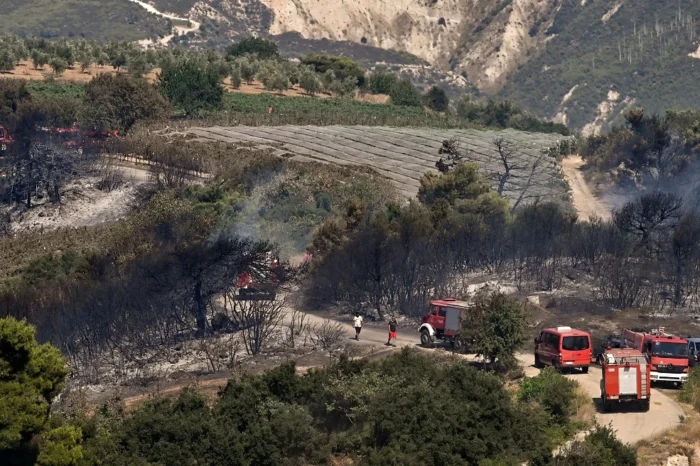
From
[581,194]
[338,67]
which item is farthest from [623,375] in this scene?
[338,67]

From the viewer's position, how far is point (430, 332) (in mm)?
45188

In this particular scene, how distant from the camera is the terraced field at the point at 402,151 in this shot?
81.0 meters

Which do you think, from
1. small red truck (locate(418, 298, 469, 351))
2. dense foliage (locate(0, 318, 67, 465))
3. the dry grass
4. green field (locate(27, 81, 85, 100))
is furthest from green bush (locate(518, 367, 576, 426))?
green field (locate(27, 81, 85, 100))

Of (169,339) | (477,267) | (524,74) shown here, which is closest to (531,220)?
(477,267)

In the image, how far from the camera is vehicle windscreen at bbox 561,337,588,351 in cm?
4069

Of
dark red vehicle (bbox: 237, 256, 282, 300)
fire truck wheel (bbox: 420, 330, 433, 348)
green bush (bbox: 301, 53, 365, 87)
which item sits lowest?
green bush (bbox: 301, 53, 365, 87)

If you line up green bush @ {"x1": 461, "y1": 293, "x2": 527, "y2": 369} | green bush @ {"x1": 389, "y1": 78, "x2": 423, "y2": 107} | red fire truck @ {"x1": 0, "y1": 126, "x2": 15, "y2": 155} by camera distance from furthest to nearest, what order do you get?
green bush @ {"x1": 389, "y1": 78, "x2": 423, "y2": 107} → red fire truck @ {"x1": 0, "y1": 126, "x2": 15, "y2": 155} → green bush @ {"x1": 461, "y1": 293, "x2": 527, "y2": 369}

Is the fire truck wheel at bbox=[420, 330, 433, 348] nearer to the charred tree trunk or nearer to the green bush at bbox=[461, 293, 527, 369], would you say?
the green bush at bbox=[461, 293, 527, 369]

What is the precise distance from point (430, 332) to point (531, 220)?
17526 millimetres

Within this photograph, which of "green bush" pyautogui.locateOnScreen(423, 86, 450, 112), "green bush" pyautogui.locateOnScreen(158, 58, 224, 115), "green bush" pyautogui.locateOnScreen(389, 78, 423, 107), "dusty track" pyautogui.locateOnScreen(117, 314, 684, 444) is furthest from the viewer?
"green bush" pyautogui.locateOnScreen(423, 86, 450, 112)

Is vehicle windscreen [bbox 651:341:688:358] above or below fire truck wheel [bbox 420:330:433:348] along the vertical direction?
above

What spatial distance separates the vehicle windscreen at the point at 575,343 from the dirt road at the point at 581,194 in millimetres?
30433

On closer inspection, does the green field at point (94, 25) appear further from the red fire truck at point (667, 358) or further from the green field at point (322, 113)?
the red fire truck at point (667, 358)

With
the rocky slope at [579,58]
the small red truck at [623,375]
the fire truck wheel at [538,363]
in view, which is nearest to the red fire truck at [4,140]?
the fire truck wheel at [538,363]
